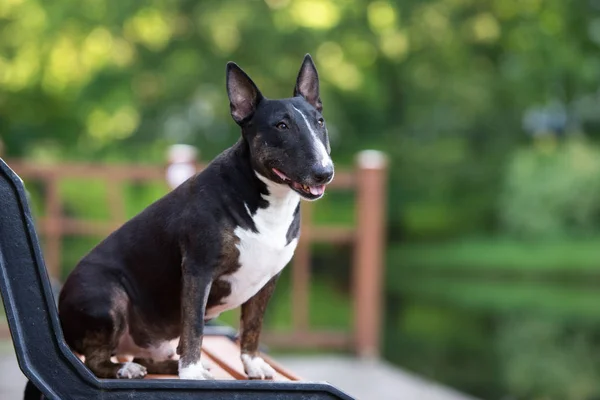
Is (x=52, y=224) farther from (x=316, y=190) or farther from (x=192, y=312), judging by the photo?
(x=316, y=190)

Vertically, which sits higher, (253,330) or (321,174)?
(321,174)

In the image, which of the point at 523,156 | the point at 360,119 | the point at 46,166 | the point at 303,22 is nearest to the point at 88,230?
the point at 46,166

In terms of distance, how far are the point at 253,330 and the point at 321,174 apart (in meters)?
0.60

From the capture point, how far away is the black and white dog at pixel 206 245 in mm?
2559

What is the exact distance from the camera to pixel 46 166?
28.1 feet

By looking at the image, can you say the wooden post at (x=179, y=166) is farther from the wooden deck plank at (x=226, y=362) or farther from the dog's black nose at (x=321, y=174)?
the dog's black nose at (x=321, y=174)

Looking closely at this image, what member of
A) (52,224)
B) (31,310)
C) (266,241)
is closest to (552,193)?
(52,224)

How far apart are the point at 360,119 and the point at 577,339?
13.4 meters

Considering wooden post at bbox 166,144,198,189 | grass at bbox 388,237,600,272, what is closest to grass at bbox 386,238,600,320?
grass at bbox 388,237,600,272

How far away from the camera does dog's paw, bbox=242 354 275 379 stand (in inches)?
110

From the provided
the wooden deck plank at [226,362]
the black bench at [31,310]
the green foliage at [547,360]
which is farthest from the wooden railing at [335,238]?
the black bench at [31,310]

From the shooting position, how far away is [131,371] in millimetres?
2613

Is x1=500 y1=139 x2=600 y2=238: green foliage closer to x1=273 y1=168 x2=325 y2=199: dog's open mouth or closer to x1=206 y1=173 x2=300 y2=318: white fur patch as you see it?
x1=206 y1=173 x2=300 y2=318: white fur patch

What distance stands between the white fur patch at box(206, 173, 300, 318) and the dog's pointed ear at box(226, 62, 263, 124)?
0.16m
